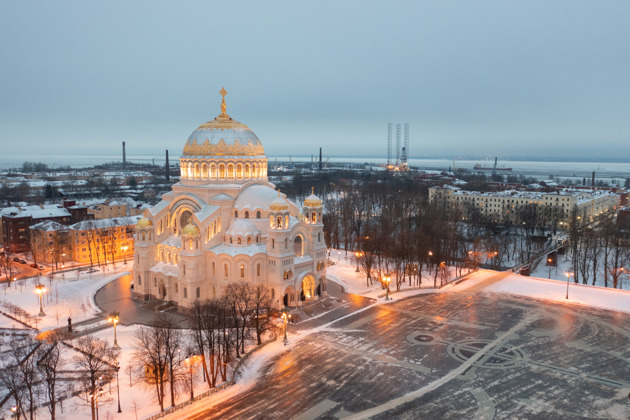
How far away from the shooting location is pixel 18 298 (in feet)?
133

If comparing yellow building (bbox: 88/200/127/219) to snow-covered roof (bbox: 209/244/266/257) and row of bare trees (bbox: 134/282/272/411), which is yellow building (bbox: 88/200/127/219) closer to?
snow-covered roof (bbox: 209/244/266/257)

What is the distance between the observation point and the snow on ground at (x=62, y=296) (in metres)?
36.2

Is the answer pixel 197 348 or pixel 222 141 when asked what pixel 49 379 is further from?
pixel 222 141

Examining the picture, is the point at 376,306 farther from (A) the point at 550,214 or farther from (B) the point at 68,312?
(A) the point at 550,214

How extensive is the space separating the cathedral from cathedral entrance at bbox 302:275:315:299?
0.28 feet

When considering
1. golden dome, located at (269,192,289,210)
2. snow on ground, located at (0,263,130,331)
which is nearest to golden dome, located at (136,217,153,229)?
snow on ground, located at (0,263,130,331)

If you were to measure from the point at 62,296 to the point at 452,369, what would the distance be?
3279cm

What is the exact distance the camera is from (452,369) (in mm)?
27031

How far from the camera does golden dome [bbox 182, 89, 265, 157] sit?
1692 inches

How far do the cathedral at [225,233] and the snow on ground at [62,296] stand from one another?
15.4 feet

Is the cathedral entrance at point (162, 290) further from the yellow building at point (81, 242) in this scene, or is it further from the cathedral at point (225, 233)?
the yellow building at point (81, 242)

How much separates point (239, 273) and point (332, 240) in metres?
29.1

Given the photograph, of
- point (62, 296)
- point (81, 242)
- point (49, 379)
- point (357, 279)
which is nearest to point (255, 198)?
point (357, 279)

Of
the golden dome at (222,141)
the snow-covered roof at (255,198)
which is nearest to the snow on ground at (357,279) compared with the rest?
the snow-covered roof at (255,198)
